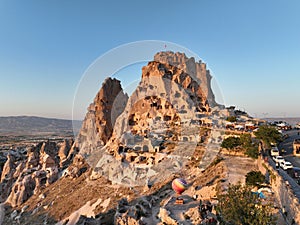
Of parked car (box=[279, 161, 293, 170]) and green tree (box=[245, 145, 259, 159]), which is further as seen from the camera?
green tree (box=[245, 145, 259, 159])

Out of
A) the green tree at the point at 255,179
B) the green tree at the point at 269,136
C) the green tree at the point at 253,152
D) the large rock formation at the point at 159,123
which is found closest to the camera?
the green tree at the point at 255,179

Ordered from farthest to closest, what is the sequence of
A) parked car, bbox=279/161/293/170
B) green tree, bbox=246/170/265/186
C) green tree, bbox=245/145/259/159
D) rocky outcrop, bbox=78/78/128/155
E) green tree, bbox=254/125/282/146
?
rocky outcrop, bbox=78/78/128/155 → green tree, bbox=254/125/282/146 → green tree, bbox=245/145/259/159 → parked car, bbox=279/161/293/170 → green tree, bbox=246/170/265/186

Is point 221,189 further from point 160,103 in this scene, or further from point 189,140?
point 160,103

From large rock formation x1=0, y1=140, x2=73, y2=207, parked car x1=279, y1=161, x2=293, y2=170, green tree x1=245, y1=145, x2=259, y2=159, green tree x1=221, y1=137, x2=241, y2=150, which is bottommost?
large rock formation x1=0, y1=140, x2=73, y2=207

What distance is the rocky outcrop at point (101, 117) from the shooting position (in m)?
53.9

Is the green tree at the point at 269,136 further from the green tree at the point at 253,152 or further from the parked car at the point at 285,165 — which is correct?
the parked car at the point at 285,165

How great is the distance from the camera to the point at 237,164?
78.3 ft

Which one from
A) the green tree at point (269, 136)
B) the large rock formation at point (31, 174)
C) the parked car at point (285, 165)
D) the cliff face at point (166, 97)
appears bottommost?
the large rock formation at point (31, 174)

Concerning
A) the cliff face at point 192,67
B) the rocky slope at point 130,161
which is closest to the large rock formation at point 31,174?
the rocky slope at point 130,161

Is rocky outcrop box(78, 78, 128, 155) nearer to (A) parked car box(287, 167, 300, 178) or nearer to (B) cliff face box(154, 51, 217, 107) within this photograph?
(B) cliff face box(154, 51, 217, 107)

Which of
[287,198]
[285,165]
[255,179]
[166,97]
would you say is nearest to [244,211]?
[287,198]

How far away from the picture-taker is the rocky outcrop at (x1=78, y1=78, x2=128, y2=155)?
53.9m

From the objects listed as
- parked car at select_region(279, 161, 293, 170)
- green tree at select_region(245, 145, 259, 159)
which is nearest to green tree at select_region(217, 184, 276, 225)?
parked car at select_region(279, 161, 293, 170)

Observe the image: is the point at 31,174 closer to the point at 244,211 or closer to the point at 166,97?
the point at 166,97
